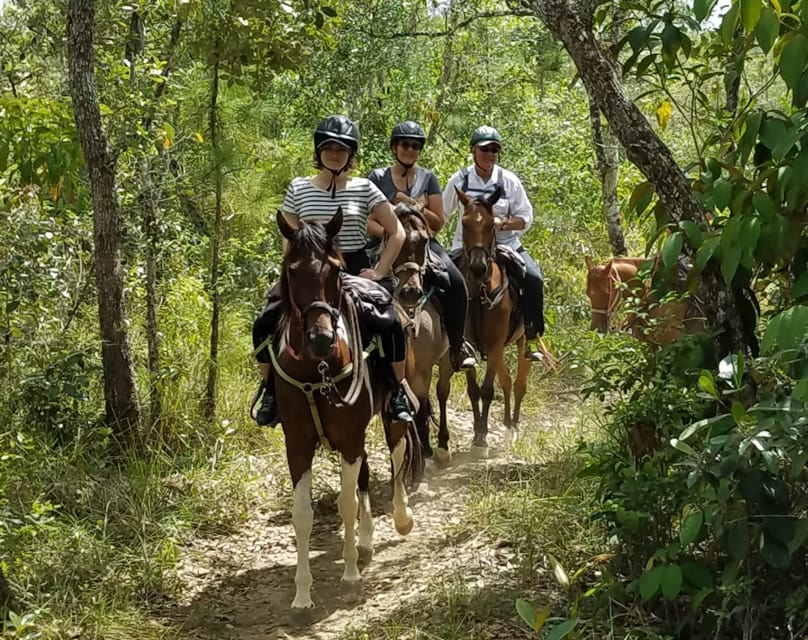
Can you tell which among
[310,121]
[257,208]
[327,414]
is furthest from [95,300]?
[310,121]

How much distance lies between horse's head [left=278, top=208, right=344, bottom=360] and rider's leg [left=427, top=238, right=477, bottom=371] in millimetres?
2641

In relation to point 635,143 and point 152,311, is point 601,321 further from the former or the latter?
point 635,143

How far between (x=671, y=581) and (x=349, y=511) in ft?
8.04

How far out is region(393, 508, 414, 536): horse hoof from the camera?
6094 millimetres

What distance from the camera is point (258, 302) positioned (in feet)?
30.1

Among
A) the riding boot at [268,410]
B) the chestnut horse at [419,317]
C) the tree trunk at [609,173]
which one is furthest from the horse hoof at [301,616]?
the tree trunk at [609,173]

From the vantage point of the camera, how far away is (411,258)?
6648mm

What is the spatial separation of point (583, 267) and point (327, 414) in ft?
26.9

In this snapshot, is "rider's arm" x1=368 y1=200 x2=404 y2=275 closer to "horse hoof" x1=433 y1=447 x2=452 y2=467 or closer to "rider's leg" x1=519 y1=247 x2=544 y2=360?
"horse hoof" x1=433 y1=447 x2=452 y2=467

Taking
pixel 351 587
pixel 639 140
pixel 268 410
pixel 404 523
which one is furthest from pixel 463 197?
pixel 639 140

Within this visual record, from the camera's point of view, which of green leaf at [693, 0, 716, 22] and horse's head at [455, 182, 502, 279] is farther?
horse's head at [455, 182, 502, 279]

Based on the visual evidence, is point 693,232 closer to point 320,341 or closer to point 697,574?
point 697,574

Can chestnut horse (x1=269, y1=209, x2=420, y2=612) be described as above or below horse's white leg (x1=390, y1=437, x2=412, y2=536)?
above

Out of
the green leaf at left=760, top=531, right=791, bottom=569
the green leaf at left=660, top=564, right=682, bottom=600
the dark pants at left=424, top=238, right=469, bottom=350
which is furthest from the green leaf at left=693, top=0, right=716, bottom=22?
the dark pants at left=424, top=238, right=469, bottom=350
